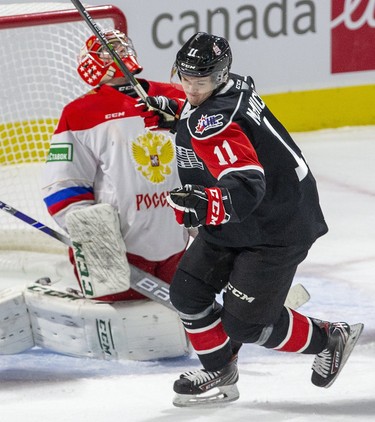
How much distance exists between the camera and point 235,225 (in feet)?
8.68

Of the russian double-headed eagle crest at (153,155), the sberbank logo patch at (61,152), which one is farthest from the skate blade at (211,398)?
the sberbank logo patch at (61,152)

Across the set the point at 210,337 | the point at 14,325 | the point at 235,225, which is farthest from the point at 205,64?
the point at 14,325

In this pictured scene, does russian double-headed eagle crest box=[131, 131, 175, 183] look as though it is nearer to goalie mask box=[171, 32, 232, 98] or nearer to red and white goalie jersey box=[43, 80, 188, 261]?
red and white goalie jersey box=[43, 80, 188, 261]

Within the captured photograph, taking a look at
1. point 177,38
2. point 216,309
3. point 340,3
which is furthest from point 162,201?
point 340,3

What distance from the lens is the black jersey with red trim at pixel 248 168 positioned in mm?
2438

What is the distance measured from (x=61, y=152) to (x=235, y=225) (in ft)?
2.61

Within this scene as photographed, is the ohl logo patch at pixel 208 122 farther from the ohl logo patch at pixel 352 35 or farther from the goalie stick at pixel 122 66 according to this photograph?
the ohl logo patch at pixel 352 35

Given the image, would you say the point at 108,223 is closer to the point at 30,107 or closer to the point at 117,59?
the point at 117,59

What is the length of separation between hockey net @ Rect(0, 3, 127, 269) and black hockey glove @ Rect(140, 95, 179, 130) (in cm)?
109

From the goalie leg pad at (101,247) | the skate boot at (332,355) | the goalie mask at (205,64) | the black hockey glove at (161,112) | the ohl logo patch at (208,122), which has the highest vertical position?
the goalie mask at (205,64)

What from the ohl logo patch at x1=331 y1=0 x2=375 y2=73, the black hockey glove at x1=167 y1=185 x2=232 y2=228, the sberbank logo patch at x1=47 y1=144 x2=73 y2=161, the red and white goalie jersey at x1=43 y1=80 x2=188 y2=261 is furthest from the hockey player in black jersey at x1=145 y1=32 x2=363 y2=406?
the ohl logo patch at x1=331 y1=0 x2=375 y2=73

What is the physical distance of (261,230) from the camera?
8.70 feet

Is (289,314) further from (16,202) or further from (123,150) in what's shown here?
(16,202)

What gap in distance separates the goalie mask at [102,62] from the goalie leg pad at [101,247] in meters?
0.39
